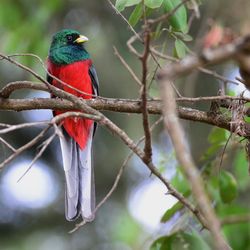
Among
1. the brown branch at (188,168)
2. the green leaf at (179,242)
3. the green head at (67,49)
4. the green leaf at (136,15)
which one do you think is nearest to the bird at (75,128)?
the green head at (67,49)

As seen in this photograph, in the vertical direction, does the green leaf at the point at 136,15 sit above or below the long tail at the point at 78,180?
above

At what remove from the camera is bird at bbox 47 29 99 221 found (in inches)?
130

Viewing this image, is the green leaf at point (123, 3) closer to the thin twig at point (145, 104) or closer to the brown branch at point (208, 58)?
the thin twig at point (145, 104)

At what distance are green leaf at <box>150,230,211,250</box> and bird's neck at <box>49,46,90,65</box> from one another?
1695mm

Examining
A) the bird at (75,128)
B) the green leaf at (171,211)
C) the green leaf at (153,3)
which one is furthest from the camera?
the bird at (75,128)

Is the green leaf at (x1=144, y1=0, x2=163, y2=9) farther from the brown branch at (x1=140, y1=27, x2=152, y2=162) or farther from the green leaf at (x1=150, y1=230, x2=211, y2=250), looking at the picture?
the green leaf at (x1=150, y1=230, x2=211, y2=250)

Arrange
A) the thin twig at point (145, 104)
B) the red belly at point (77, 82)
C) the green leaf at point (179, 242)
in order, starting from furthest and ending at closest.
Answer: the red belly at point (77, 82), the green leaf at point (179, 242), the thin twig at point (145, 104)

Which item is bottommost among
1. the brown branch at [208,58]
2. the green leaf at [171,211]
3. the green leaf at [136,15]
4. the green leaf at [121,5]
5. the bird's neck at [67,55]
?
the green leaf at [171,211]

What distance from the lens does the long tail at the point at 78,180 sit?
3.24 metres

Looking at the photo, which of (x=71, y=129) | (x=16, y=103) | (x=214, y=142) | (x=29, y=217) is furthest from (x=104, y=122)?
(x=29, y=217)

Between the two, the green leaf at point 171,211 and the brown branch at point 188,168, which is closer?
the brown branch at point 188,168

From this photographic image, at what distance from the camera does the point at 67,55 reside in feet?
14.7

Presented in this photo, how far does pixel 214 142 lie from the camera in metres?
3.36

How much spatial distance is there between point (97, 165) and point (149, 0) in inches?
192
